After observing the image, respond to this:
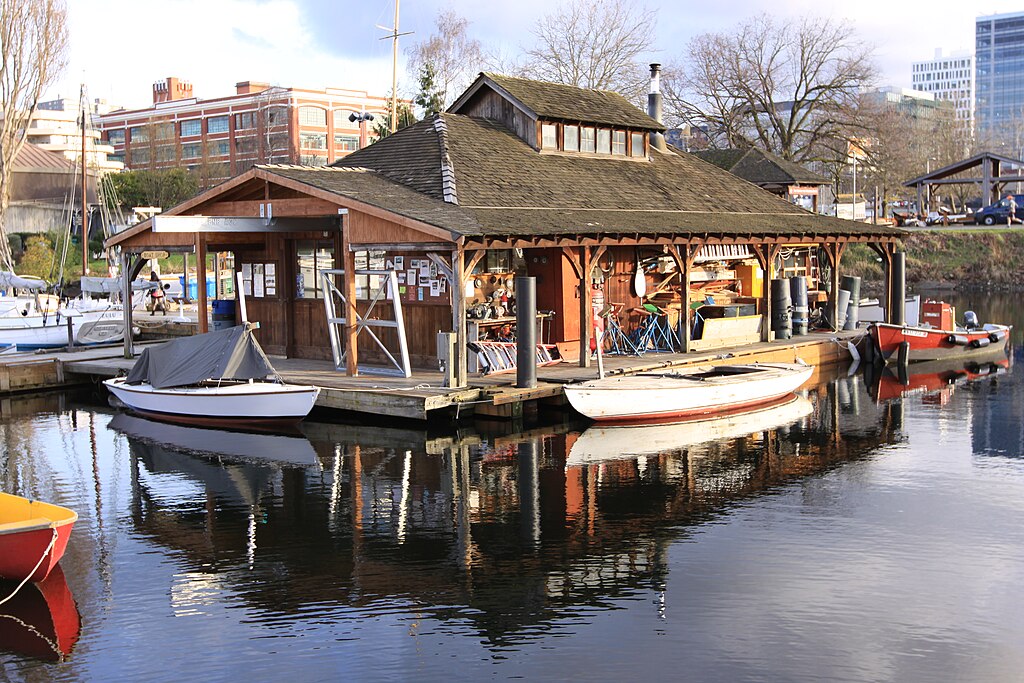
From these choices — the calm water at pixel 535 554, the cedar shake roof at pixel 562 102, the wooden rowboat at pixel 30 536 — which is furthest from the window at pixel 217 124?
the wooden rowboat at pixel 30 536

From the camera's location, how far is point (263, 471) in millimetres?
16234

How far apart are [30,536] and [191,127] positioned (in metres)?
81.7

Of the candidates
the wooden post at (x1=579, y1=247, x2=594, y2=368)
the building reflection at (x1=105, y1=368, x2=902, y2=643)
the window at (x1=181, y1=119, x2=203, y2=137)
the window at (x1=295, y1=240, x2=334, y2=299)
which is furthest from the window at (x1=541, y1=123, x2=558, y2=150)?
the window at (x1=181, y1=119, x2=203, y2=137)

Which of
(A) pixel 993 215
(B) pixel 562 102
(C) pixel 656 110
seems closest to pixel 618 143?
(B) pixel 562 102

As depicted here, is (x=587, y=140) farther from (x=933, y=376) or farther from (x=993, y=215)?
(x=993, y=215)

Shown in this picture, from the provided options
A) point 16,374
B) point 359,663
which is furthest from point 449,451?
point 16,374

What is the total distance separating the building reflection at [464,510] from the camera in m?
11.0

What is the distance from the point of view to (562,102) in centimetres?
2733

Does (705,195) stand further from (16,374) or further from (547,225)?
(16,374)

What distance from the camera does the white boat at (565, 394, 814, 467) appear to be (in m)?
17.2

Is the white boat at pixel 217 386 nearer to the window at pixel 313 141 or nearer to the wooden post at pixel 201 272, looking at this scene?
the wooden post at pixel 201 272

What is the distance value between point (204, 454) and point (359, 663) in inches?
362

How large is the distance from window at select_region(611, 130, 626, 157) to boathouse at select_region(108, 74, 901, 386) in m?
0.05

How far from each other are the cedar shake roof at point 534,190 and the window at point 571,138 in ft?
0.86
